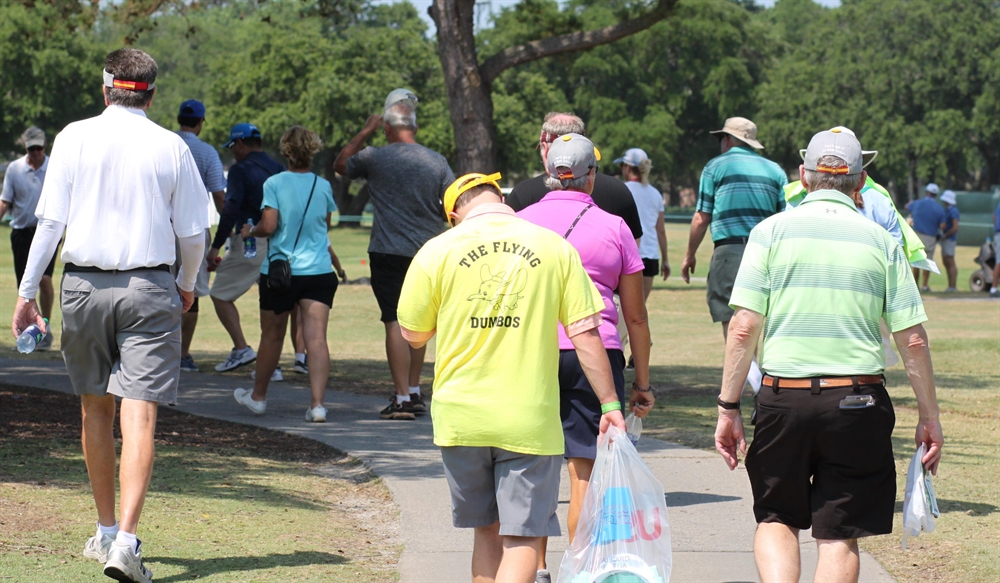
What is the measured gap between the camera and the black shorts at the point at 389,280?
8289 millimetres

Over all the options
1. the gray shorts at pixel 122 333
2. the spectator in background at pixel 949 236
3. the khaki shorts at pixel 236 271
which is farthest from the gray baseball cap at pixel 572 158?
the spectator in background at pixel 949 236

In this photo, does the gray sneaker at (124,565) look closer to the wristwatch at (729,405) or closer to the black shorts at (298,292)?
the wristwatch at (729,405)

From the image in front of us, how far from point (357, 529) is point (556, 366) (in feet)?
6.70

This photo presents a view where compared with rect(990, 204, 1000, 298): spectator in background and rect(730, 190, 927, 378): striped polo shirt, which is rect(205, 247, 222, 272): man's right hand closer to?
rect(730, 190, 927, 378): striped polo shirt

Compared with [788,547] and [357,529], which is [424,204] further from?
[788,547]

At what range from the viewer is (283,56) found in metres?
53.6

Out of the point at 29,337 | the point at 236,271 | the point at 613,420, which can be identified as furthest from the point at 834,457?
the point at 236,271

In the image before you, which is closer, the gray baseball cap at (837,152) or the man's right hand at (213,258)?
the gray baseball cap at (837,152)

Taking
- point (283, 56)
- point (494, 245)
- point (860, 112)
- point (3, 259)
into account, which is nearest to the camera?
point (494, 245)

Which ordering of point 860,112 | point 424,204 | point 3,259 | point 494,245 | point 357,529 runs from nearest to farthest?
point 494,245 → point 357,529 → point 424,204 → point 3,259 → point 860,112

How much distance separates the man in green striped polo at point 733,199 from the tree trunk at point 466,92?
21.7 ft

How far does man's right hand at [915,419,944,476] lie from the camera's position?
4.05 meters

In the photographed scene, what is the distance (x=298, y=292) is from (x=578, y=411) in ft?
13.1

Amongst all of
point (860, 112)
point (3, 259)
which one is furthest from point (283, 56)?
point (860, 112)
